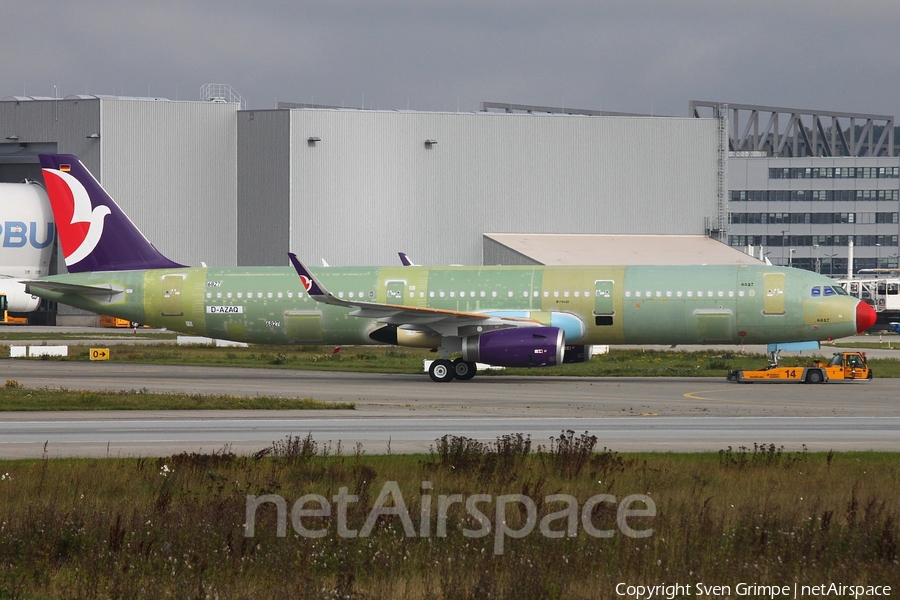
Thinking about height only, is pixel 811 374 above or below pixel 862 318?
below

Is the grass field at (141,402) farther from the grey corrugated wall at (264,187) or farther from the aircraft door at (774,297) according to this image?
the grey corrugated wall at (264,187)

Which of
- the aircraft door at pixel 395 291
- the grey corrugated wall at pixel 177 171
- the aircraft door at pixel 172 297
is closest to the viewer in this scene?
the aircraft door at pixel 395 291

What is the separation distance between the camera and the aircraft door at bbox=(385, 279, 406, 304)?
43.1 m

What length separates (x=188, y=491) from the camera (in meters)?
16.9

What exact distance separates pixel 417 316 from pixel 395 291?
2911 mm

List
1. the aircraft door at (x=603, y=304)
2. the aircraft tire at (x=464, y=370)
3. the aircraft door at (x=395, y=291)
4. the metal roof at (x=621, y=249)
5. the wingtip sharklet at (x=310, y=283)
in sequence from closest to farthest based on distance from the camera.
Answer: the wingtip sharklet at (x=310, y=283)
the aircraft door at (x=603, y=304)
the aircraft tire at (x=464, y=370)
the aircraft door at (x=395, y=291)
the metal roof at (x=621, y=249)

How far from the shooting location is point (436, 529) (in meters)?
14.0

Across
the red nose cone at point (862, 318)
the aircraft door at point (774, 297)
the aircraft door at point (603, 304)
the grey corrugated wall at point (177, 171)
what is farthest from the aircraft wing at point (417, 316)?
the grey corrugated wall at point (177, 171)

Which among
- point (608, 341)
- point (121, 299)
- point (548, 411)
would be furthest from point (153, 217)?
point (548, 411)

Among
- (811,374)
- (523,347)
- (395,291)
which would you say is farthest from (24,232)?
(811,374)

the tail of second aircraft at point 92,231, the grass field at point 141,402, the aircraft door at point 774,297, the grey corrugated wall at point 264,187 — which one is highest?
the grey corrugated wall at point 264,187

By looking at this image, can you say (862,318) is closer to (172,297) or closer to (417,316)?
(417,316)

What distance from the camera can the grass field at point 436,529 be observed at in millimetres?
11914

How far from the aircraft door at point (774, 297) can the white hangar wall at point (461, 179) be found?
50.0 meters
